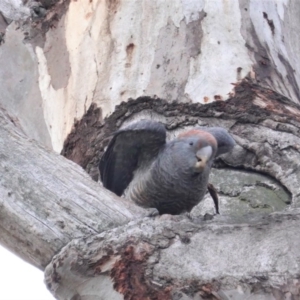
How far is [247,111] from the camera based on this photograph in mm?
2492

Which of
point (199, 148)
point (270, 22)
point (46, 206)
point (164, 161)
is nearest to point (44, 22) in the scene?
point (270, 22)

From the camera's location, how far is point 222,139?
2.31 meters

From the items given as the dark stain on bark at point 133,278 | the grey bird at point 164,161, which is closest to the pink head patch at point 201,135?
the grey bird at point 164,161

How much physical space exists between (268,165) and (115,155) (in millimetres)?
537

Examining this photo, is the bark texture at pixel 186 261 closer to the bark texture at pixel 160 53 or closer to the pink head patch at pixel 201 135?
the pink head patch at pixel 201 135

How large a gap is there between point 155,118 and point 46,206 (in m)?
0.90

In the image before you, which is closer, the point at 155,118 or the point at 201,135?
the point at 201,135

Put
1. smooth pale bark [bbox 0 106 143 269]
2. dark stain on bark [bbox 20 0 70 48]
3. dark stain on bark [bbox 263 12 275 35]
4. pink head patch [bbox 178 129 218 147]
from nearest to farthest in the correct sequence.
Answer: smooth pale bark [bbox 0 106 143 269] < pink head patch [bbox 178 129 218 147] < dark stain on bark [bbox 263 12 275 35] < dark stain on bark [bbox 20 0 70 48]

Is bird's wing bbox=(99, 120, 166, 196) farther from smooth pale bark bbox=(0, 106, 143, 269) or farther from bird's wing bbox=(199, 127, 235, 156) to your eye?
smooth pale bark bbox=(0, 106, 143, 269)

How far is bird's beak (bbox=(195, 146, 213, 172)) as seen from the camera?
7.49 ft

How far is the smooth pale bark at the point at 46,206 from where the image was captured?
171 centimetres

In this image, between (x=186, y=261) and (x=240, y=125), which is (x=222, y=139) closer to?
(x=240, y=125)

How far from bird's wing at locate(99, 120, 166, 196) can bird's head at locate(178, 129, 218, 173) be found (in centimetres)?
10

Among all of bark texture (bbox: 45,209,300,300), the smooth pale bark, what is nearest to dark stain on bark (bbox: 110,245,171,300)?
bark texture (bbox: 45,209,300,300)
